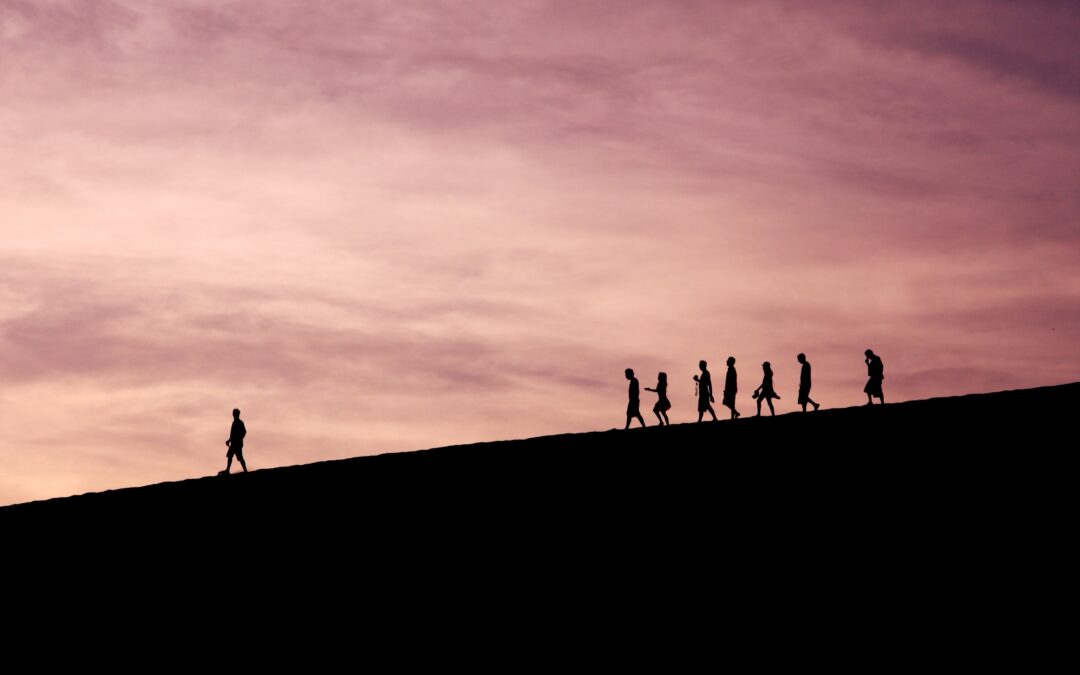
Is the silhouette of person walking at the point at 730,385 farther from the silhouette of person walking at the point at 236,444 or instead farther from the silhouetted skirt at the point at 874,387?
the silhouette of person walking at the point at 236,444

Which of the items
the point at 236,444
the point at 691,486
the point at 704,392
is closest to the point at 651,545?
the point at 691,486

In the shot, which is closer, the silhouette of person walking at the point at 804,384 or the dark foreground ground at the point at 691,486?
the dark foreground ground at the point at 691,486

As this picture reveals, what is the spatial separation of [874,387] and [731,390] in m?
3.25

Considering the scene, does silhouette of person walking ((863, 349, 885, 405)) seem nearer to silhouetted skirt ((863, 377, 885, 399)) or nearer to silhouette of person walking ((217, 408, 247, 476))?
silhouetted skirt ((863, 377, 885, 399))

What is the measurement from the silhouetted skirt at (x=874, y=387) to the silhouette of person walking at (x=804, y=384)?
4.01ft

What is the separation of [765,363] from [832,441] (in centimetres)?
574

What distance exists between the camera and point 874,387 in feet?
98.9

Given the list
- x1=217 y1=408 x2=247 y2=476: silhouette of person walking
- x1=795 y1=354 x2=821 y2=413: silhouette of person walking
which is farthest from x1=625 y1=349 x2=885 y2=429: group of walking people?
x1=217 y1=408 x2=247 y2=476: silhouette of person walking

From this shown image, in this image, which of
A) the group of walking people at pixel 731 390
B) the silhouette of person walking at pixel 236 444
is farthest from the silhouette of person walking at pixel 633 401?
the silhouette of person walking at pixel 236 444

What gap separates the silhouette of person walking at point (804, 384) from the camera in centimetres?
3097

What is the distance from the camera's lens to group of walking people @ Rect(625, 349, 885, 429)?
99.1ft

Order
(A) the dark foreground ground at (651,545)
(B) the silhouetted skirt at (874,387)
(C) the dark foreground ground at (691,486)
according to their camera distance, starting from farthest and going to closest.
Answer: (B) the silhouetted skirt at (874,387) → (C) the dark foreground ground at (691,486) → (A) the dark foreground ground at (651,545)

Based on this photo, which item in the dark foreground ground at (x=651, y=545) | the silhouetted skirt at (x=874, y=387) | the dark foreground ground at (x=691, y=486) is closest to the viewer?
the dark foreground ground at (x=651, y=545)

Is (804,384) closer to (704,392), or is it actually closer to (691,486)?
(704,392)
